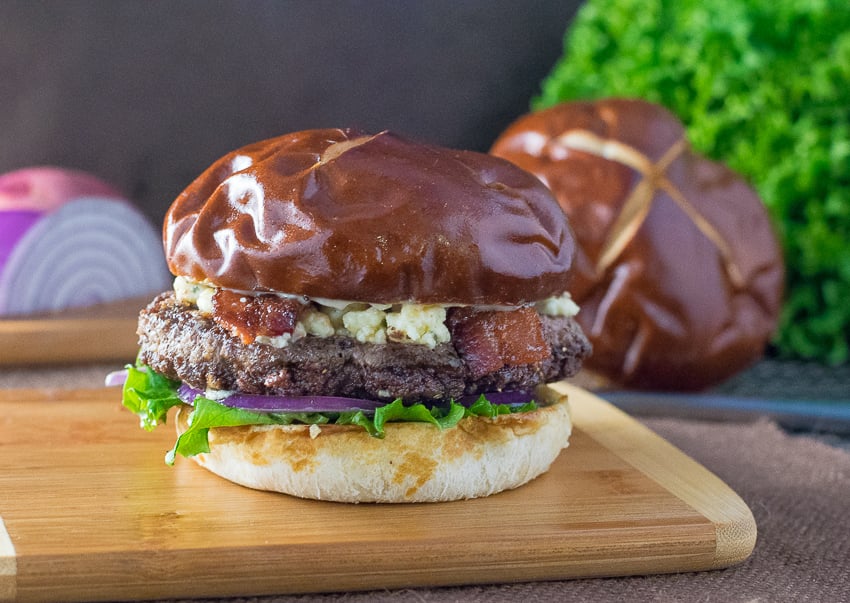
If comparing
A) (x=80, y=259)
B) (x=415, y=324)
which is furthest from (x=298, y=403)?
(x=80, y=259)

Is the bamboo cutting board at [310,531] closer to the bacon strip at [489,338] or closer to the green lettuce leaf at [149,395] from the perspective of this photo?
the green lettuce leaf at [149,395]

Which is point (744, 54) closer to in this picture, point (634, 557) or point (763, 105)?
point (763, 105)

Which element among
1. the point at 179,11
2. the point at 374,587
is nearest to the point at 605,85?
the point at 179,11

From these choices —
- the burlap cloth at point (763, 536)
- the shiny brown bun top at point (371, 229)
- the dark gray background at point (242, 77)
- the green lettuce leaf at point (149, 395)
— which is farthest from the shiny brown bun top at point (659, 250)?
the dark gray background at point (242, 77)

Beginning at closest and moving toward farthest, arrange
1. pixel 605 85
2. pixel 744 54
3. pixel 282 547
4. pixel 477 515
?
pixel 282 547 → pixel 477 515 → pixel 744 54 → pixel 605 85

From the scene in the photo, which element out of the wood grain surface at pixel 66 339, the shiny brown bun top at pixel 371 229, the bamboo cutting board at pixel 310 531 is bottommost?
the wood grain surface at pixel 66 339

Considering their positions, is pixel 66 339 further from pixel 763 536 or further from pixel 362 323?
pixel 763 536

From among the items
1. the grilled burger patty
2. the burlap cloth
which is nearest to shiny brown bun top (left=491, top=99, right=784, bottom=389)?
the burlap cloth
